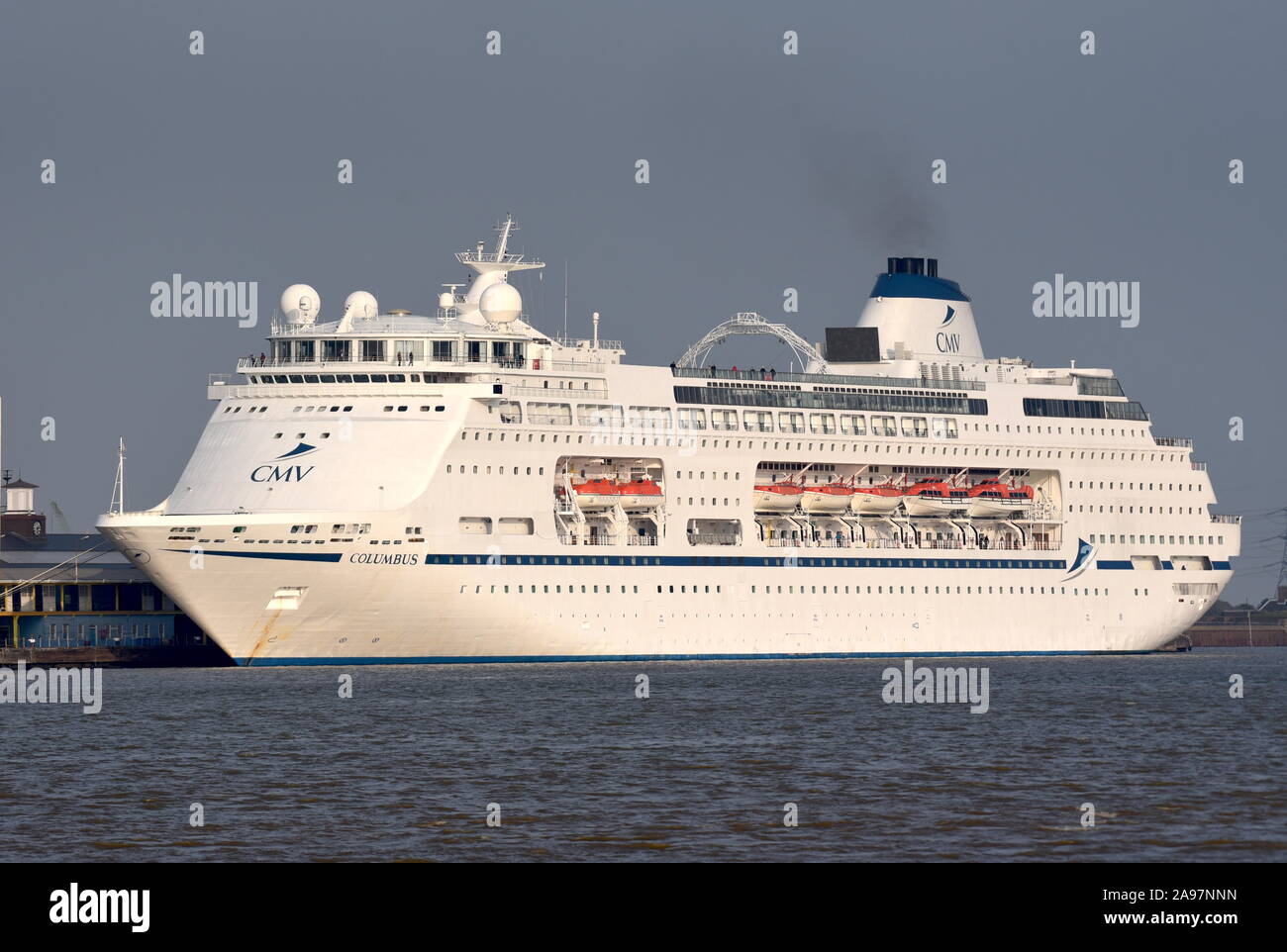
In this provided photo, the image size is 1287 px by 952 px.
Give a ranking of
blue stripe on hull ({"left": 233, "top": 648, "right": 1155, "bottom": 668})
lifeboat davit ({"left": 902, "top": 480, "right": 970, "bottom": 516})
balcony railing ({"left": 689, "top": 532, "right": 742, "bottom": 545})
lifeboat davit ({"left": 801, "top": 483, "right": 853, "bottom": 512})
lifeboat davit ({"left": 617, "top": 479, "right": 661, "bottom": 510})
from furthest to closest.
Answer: lifeboat davit ({"left": 902, "top": 480, "right": 970, "bottom": 516})
lifeboat davit ({"left": 801, "top": 483, "right": 853, "bottom": 512})
balcony railing ({"left": 689, "top": 532, "right": 742, "bottom": 545})
lifeboat davit ({"left": 617, "top": 479, "right": 661, "bottom": 510})
blue stripe on hull ({"left": 233, "top": 648, "right": 1155, "bottom": 668})

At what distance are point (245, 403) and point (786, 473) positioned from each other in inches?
759

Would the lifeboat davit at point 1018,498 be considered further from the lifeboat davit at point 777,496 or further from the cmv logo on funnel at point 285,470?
the cmv logo on funnel at point 285,470

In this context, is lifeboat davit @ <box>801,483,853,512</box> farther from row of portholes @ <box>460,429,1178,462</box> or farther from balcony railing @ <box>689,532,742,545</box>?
balcony railing @ <box>689,532,742,545</box>

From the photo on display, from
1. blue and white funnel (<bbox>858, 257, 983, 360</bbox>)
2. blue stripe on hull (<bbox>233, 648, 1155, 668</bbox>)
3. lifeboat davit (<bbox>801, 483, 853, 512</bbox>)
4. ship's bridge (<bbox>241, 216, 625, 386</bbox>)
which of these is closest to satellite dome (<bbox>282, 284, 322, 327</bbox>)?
ship's bridge (<bbox>241, 216, 625, 386</bbox>)

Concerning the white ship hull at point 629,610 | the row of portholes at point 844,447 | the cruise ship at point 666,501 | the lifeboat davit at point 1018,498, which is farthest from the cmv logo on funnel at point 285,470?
the lifeboat davit at point 1018,498

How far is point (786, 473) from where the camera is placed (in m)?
76.2

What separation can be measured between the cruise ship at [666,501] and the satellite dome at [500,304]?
0.12 metres

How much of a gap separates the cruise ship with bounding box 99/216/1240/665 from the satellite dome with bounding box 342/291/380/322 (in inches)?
6.0

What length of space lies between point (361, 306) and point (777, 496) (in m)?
15.9

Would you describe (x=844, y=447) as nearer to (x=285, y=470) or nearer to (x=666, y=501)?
(x=666, y=501)

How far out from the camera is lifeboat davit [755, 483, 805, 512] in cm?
7488

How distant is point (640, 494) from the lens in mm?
70812
